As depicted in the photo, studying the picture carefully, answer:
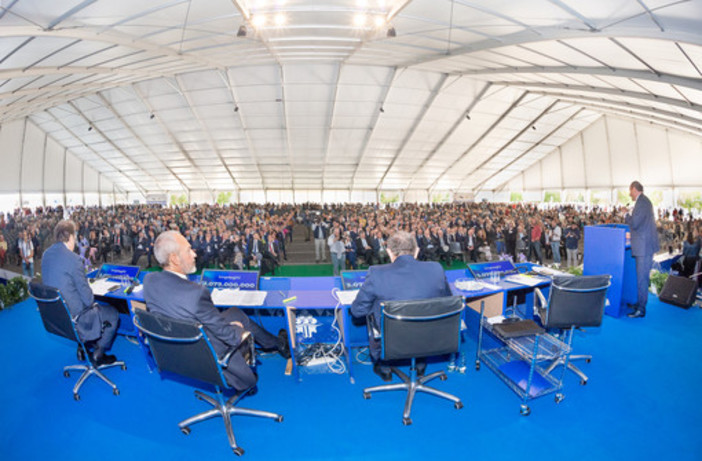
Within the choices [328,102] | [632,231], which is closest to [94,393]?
[632,231]

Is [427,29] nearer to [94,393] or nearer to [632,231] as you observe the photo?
[632,231]

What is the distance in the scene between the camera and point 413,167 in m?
30.2

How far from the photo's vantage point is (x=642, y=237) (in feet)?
17.4

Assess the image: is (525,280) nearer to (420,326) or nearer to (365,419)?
(420,326)

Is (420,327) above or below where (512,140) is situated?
below

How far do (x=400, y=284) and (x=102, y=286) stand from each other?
14.6 ft

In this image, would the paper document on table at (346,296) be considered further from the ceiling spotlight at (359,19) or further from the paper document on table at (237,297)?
the ceiling spotlight at (359,19)

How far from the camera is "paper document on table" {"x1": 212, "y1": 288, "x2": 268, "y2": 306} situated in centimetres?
379

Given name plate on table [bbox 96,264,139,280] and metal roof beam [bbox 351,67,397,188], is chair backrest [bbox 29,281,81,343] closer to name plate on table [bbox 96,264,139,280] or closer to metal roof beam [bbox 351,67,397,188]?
name plate on table [bbox 96,264,139,280]

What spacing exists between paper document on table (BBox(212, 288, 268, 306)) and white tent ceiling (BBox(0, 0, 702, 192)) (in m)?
6.71

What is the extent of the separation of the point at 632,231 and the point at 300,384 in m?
5.81

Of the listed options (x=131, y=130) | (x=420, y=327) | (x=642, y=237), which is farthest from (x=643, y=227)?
(x=131, y=130)

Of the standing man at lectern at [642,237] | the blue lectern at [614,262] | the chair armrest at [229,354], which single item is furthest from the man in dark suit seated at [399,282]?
the standing man at lectern at [642,237]

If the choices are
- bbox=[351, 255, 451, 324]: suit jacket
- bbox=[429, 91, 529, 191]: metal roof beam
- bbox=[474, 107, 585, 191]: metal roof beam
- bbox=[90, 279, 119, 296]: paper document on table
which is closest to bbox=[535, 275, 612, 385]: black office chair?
bbox=[351, 255, 451, 324]: suit jacket
